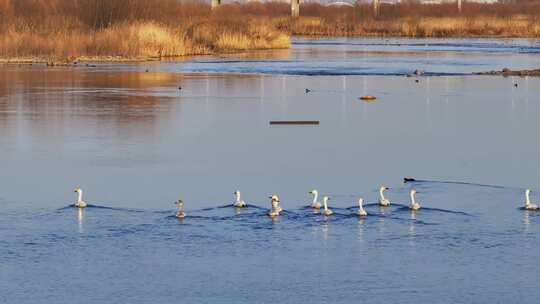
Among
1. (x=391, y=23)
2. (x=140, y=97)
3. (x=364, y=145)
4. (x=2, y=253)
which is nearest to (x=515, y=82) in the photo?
(x=140, y=97)

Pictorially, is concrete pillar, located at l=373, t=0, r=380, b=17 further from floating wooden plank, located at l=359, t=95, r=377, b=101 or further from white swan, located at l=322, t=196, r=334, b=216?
white swan, located at l=322, t=196, r=334, b=216

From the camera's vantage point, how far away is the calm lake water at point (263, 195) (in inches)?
387

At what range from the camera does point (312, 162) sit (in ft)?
53.0

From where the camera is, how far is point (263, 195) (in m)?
13.5

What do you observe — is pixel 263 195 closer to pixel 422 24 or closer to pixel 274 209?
pixel 274 209

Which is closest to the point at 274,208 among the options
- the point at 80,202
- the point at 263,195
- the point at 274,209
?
the point at 274,209

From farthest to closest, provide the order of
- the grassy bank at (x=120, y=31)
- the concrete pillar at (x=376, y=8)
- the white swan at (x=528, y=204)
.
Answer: the concrete pillar at (x=376, y=8), the grassy bank at (x=120, y=31), the white swan at (x=528, y=204)

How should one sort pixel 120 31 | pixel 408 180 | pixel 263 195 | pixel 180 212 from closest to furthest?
pixel 180 212 < pixel 263 195 < pixel 408 180 < pixel 120 31

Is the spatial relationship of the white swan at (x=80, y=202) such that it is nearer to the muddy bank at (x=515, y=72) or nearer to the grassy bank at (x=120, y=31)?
the muddy bank at (x=515, y=72)

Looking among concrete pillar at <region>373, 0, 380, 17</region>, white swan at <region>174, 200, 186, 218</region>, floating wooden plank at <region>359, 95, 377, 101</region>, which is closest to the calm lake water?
white swan at <region>174, 200, 186, 218</region>

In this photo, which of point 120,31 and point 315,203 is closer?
point 315,203

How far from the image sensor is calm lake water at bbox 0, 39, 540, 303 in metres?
9.82

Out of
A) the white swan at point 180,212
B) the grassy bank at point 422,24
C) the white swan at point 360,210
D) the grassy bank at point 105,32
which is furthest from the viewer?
the grassy bank at point 422,24

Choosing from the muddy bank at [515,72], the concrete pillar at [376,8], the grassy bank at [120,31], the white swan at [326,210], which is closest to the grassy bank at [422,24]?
the concrete pillar at [376,8]
